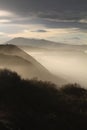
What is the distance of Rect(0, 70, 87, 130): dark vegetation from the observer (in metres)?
33.5

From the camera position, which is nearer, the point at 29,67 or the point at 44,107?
the point at 44,107

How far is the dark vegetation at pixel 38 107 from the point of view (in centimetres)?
3347

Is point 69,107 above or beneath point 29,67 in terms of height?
beneath

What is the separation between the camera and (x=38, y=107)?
40.8 meters

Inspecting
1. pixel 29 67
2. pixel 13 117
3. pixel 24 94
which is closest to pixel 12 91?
pixel 24 94

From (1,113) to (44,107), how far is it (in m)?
6.40

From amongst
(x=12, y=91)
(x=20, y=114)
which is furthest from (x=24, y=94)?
(x=20, y=114)

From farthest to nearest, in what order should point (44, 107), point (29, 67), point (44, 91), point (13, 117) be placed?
1. point (29, 67)
2. point (44, 91)
3. point (44, 107)
4. point (13, 117)

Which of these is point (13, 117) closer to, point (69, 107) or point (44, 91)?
point (69, 107)

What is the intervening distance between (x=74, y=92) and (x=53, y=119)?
18147mm

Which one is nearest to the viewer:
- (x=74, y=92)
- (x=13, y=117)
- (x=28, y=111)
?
(x=13, y=117)

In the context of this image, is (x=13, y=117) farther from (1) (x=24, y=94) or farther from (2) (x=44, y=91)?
(2) (x=44, y=91)

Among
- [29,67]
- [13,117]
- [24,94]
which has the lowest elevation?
[13,117]

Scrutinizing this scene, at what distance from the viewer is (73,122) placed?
35.5 m
